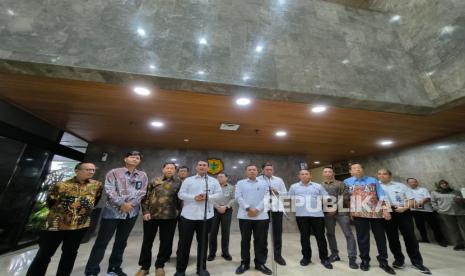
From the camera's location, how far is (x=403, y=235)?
3088mm

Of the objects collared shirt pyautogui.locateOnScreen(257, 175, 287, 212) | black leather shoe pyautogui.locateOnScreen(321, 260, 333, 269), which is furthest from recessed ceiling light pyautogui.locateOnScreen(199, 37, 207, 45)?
black leather shoe pyautogui.locateOnScreen(321, 260, 333, 269)

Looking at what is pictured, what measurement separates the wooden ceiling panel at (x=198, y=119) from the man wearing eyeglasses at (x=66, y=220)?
1377 mm

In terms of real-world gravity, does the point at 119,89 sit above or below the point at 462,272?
above

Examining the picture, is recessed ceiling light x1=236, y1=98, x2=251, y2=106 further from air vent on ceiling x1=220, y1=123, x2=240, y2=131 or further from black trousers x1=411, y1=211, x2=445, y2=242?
black trousers x1=411, y1=211, x2=445, y2=242

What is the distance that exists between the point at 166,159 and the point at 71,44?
172 inches

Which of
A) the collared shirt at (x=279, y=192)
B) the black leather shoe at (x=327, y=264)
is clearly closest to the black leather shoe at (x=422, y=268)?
the black leather shoe at (x=327, y=264)

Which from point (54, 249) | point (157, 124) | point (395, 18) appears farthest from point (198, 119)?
point (395, 18)

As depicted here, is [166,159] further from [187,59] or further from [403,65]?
[403,65]

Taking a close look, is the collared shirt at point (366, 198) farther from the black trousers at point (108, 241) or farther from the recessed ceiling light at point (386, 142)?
the black trousers at point (108, 241)

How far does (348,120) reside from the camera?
156 inches

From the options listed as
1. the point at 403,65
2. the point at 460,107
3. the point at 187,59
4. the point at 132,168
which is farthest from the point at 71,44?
the point at 460,107

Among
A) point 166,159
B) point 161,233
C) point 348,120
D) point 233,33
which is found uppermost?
point 233,33

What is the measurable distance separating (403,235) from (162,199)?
11.8 ft

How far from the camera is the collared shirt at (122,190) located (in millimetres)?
2537
